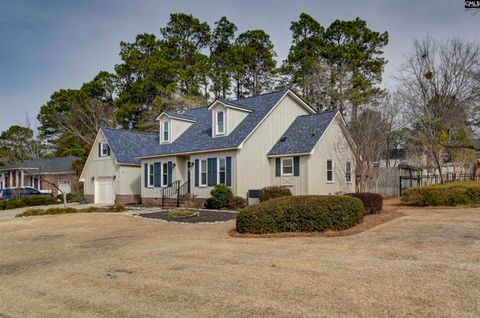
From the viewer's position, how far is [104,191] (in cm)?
3422

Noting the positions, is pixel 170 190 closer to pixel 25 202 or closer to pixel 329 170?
pixel 329 170

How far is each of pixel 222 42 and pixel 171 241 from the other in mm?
42876

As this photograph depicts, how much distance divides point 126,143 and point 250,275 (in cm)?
2807

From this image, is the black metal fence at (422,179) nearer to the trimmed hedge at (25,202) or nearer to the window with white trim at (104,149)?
the window with white trim at (104,149)

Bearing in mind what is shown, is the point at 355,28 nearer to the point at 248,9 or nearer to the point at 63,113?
the point at 248,9

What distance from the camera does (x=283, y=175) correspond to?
81.5 feet

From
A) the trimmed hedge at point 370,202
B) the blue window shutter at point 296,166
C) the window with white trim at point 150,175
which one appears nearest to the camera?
the trimmed hedge at point 370,202

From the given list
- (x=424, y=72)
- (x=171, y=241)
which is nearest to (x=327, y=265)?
(x=171, y=241)

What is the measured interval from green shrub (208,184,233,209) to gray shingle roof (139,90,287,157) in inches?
94.5

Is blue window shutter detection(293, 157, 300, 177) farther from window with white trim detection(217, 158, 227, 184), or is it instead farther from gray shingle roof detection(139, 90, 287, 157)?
window with white trim detection(217, 158, 227, 184)

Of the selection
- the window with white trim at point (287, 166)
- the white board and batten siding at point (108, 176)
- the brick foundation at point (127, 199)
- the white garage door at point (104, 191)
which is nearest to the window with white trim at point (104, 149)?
the white board and batten siding at point (108, 176)

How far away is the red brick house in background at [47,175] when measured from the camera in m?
43.6

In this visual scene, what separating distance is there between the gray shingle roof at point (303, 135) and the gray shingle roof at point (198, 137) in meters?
2.11

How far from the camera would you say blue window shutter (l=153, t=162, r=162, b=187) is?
28.3 meters
